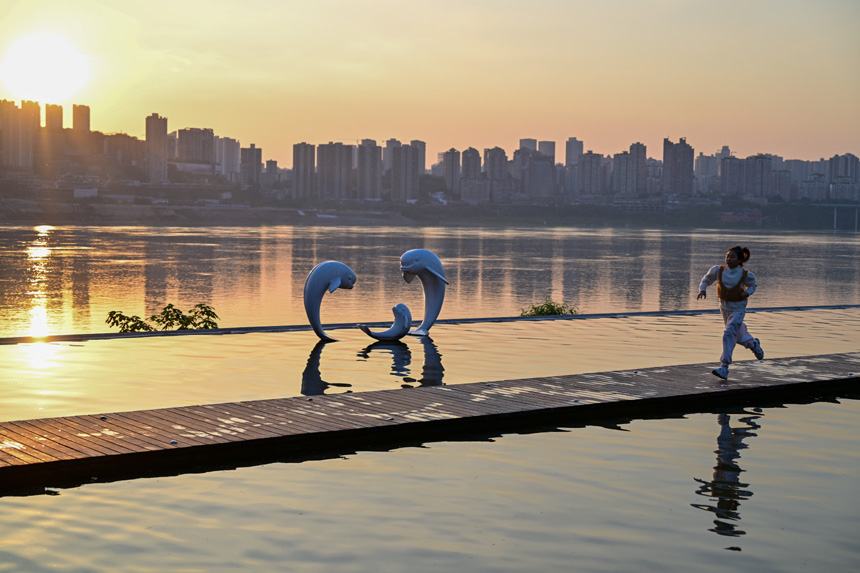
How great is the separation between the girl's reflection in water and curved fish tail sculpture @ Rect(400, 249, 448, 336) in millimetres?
460

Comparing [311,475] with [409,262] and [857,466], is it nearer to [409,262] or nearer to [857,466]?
[857,466]

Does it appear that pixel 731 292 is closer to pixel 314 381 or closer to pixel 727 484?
pixel 727 484

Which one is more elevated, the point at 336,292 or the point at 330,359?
the point at 330,359

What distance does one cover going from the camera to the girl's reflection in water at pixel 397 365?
12.0 m

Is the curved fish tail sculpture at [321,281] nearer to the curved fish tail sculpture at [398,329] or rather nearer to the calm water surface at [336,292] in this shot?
the curved fish tail sculpture at [398,329]

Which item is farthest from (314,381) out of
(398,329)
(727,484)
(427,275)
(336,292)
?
(336,292)

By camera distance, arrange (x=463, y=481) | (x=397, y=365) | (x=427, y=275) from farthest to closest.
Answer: (x=427, y=275)
(x=397, y=365)
(x=463, y=481)

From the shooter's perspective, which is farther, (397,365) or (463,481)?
(397,365)

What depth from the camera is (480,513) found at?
720cm

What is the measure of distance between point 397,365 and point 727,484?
6357 mm

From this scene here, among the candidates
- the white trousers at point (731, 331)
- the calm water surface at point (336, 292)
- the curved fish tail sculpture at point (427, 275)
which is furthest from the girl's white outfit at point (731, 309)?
the calm water surface at point (336, 292)

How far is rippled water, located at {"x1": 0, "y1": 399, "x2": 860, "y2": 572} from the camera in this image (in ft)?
20.7

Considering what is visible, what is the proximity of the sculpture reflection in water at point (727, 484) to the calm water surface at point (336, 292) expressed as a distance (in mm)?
22652

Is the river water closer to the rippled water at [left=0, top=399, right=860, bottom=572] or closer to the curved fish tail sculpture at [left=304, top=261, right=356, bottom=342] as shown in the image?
the rippled water at [left=0, top=399, right=860, bottom=572]
